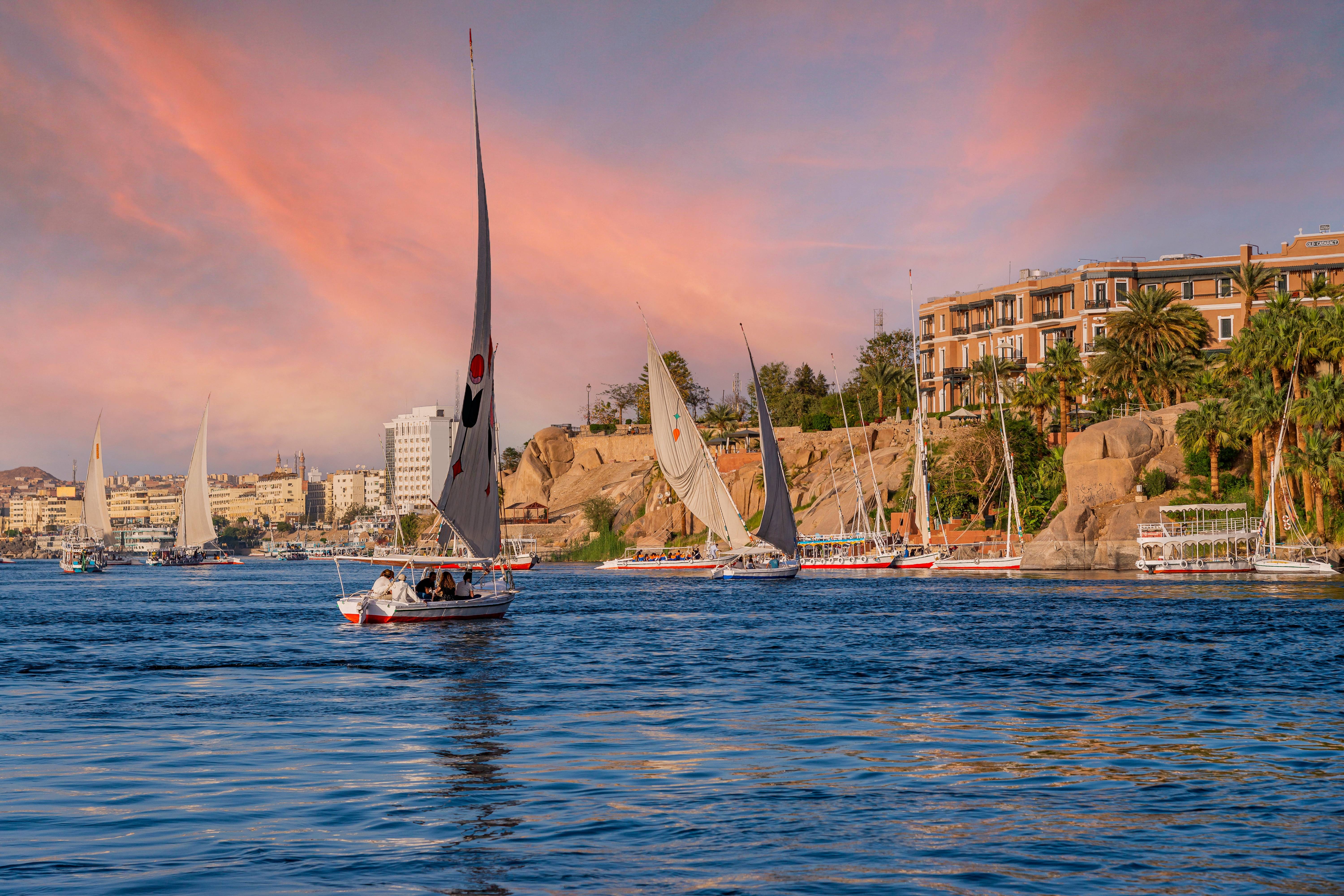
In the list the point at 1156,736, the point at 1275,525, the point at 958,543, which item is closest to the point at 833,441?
the point at 958,543

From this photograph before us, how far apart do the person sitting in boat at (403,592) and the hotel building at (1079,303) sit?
279 feet

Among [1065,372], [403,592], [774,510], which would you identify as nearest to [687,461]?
[774,510]

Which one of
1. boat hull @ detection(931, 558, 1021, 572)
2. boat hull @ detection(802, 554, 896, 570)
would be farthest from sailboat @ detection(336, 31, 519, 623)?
boat hull @ detection(802, 554, 896, 570)

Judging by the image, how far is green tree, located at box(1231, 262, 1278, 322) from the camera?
355ft

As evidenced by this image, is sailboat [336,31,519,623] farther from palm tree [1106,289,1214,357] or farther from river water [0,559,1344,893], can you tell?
palm tree [1106,289,1214,357]

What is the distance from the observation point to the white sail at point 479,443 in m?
43.8

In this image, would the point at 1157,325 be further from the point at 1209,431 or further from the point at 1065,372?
the point at 1209,431

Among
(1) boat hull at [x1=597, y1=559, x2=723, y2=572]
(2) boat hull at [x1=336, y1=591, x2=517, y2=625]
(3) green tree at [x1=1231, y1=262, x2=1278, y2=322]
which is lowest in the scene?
(1) boat hull at [x1=597, y1=559, x2=723, y2=572]

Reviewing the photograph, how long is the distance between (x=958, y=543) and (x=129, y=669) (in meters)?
87.1

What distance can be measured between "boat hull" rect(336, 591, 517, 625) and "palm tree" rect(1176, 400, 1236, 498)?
179ft

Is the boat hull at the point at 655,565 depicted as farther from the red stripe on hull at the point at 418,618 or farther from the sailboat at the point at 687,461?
the red stripe on hull at the point at 418,618

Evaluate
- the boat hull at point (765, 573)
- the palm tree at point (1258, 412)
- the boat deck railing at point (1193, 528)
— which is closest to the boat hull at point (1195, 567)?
the boat deck railing at point (1193, 528)

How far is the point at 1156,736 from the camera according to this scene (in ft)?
71.2

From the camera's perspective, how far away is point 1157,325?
112188mm
